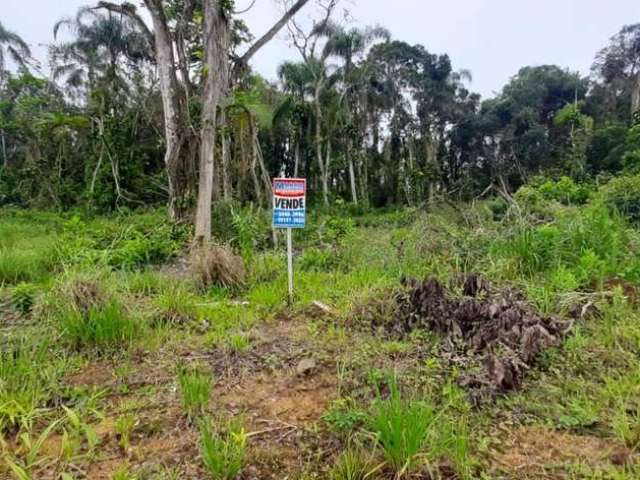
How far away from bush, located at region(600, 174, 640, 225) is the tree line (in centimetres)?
578

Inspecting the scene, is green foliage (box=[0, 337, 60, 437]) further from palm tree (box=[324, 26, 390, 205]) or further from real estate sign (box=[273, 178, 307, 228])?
palm tree (box=[324, 26, 390, 205])

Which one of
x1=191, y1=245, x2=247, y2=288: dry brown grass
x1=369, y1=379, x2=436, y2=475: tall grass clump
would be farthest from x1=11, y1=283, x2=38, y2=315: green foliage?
x1=369, y1=379, x2=436, y2=475: tall grass clump

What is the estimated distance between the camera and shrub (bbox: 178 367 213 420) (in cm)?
214

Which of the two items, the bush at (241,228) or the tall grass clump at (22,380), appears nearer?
the tall grass clump at (22,380)

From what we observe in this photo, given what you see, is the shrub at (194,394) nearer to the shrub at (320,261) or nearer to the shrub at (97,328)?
the shrub at (97,328)

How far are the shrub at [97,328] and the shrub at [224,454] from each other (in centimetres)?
142

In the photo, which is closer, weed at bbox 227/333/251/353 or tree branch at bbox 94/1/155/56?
weed at bbox 227/333/251/353

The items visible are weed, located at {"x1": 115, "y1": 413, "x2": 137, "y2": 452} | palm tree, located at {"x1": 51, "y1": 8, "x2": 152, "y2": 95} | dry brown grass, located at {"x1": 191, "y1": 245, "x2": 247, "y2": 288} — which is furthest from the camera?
palm tree, located at {"x1": 51, "y1": 8, "x2": 152, "y2": 95}

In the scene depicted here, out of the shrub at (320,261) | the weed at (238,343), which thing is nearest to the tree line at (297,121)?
the shrub at (320,261)

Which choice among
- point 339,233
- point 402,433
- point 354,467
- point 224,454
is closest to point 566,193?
point 339,233

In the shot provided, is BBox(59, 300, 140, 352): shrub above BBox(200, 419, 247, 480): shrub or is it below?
above

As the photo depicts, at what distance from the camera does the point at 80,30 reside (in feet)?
50.2

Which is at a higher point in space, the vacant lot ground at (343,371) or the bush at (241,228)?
the bush at (241,228)

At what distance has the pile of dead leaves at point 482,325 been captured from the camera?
2361mm
